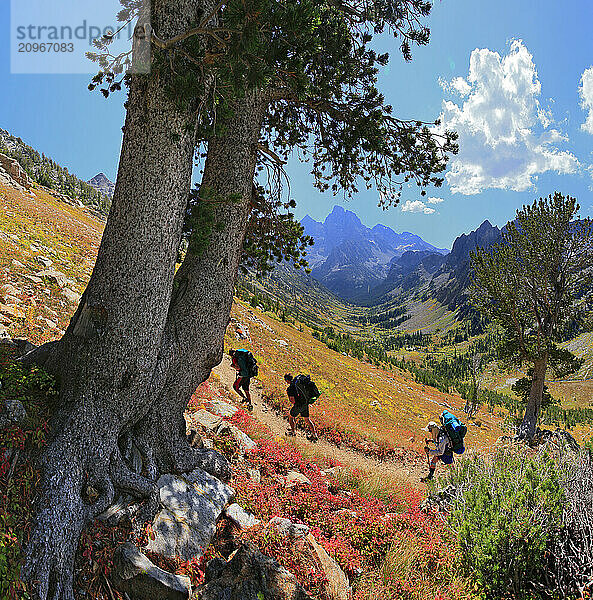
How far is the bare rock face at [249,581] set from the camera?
4184mm

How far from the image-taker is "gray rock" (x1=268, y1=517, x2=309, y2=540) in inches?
200

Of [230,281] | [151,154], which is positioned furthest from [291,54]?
[230,281]

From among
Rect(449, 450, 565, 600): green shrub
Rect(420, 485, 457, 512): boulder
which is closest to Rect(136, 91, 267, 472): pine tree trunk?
Rect(449, 450, 565, 600): green shrub

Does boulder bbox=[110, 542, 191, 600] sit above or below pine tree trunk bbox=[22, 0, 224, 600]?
below

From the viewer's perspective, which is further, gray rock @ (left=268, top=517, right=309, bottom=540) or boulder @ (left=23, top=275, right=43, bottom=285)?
boulder @ (left=23, top=275, right=43, bottom=285)

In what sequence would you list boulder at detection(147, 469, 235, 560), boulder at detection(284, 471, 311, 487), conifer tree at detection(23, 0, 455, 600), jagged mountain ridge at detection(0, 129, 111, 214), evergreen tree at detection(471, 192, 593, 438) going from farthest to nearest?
jagged mountain ridge at detection(0, 129, 111, 214), evergreen tree at detection(471, 192, 593, 438), boulder at detection(284, 471, 311, 487), boulder at detection(147, 469, 235, 560), conifer tree at detection(23, 0, 455, 600)

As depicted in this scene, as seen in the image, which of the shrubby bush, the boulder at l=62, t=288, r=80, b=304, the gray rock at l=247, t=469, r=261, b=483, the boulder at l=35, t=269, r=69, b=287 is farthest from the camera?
the boulder at l=35, t=269, r=69, b=287

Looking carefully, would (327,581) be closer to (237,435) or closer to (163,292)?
(237,435)

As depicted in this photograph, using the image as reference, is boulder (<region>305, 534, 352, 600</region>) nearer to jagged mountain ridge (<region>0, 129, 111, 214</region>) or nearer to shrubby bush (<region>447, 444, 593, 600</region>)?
shrubby bush (<region>447, 444, 593, 600</region>)

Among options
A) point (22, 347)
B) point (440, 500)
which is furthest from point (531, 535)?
point (22, 347)

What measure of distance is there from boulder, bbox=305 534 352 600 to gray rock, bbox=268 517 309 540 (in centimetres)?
14

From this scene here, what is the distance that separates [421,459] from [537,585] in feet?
30.8

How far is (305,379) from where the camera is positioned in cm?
1166

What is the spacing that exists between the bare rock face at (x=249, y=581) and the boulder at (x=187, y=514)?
492mm
